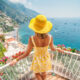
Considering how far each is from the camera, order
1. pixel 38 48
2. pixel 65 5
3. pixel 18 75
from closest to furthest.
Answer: pixel 38 48 < pixel 18 75 < pixel 65 5

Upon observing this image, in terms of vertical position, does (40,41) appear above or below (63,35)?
above

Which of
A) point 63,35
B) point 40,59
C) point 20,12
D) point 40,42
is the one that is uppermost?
point 20,12

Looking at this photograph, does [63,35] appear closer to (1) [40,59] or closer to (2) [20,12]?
(2) [20,12]

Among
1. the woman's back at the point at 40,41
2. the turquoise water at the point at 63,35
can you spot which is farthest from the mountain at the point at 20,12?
the woman's back at the point at 40,41

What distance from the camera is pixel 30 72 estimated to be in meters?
1.98

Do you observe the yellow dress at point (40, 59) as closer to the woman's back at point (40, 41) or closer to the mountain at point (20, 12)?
the woman's back at point (40, 41)

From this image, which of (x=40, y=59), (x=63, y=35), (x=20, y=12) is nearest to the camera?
(x=40, y=59)

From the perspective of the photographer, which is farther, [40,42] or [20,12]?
[20,12]

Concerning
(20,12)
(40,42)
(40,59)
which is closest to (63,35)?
(20,12)

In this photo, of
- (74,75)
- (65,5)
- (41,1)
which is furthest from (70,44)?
(41,1)

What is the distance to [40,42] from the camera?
3.25 ft

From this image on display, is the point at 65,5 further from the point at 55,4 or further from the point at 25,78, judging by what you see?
the point at 25,78

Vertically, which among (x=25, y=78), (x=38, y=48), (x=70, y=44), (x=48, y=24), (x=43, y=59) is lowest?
(x=70, y=44)

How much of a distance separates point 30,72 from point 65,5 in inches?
3973
